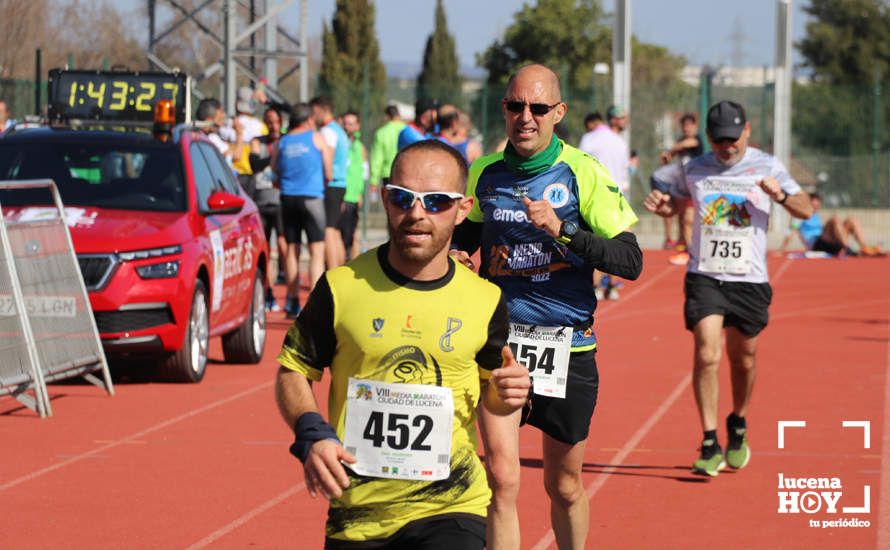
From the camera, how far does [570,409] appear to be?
22.7 feet

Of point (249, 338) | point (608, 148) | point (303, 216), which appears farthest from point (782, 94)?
point (249, 338)

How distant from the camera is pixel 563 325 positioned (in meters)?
6.91

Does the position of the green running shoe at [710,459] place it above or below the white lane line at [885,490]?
above

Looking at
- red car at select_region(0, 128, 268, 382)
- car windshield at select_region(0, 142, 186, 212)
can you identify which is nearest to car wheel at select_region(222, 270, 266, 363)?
red car at select_region(0, 128, 268, 382)

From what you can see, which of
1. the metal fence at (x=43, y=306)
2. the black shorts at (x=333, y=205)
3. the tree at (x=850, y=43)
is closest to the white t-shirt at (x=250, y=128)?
the black shorts at (x=333, y=205)

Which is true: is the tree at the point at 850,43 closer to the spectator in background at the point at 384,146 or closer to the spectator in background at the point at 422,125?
the spectator in background at the point at 384,146

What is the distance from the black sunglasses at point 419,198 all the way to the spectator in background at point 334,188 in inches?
510

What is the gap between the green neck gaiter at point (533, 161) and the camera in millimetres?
6820

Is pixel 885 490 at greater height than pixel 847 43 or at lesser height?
lesser

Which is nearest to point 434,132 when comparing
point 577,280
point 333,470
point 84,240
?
point 84,240

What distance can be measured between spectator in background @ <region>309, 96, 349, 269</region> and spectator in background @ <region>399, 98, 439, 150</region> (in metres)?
0.85

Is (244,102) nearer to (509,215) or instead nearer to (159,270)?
(159,270)

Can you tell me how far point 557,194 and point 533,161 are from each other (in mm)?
159

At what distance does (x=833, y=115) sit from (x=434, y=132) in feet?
69.0
